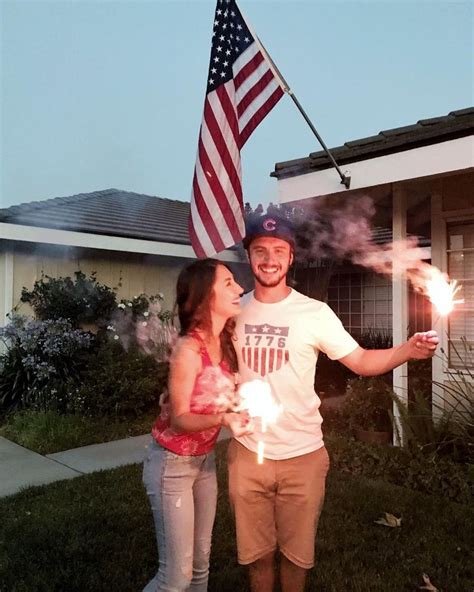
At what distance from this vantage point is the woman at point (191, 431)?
80.0 inches

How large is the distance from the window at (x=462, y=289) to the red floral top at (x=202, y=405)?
4.02 meters

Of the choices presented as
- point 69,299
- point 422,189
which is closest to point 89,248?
point 69,299

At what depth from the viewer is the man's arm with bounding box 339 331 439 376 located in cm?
220

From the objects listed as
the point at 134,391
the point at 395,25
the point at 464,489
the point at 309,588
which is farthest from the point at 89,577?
the point at 395,25

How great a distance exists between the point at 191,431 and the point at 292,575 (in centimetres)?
96

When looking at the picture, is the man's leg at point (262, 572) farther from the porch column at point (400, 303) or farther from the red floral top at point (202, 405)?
the porch column at point (400, 303)

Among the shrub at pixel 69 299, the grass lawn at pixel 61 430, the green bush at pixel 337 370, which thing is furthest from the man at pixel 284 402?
the green bush at pixel 337 370

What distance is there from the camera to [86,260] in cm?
834

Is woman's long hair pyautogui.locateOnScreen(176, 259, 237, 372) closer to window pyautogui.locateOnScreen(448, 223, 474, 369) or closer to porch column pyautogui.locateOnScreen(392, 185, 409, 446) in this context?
porch column pyautogui.locateOnScreen(392, 185, 409, 446)

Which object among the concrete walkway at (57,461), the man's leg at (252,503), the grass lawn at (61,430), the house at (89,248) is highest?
the house at (89,248)

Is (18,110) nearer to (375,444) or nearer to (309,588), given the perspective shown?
(375,444)

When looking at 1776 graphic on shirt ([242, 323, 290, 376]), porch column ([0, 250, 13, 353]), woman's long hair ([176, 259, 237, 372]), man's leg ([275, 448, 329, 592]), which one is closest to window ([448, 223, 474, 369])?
man's leg ([275, 448, 329, 592])

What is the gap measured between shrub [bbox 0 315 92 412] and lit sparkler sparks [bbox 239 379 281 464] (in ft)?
17.1

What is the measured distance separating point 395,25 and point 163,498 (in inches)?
352
